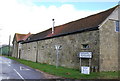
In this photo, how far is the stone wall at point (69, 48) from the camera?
52.9 ft

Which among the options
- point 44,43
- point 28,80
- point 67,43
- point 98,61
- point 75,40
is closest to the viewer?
point 28,80

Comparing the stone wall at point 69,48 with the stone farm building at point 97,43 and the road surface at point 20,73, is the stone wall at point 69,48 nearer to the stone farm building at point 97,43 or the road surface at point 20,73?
the stone farm building at point 97,43

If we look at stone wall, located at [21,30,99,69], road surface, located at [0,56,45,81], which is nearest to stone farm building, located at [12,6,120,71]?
stone wall, located at [21,30,99,69]

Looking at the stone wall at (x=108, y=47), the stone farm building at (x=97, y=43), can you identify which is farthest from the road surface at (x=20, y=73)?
the stone wall at (x=108, y=47)

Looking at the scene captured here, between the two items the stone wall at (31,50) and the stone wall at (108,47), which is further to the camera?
the stone wall at (31,50)

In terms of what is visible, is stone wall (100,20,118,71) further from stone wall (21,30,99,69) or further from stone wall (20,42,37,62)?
stone wall (20,42,37,62)

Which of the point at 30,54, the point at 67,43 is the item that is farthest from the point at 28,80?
the point at 30,54

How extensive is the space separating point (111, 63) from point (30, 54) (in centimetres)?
2181

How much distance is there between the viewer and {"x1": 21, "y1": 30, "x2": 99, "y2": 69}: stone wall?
52.9ft

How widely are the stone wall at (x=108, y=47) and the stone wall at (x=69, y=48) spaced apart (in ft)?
1.94

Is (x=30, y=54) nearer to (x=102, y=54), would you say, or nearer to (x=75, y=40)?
(x=75, y=40)

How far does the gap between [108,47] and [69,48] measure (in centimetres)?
552

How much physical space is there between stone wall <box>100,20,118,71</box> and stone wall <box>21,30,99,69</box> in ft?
1.94

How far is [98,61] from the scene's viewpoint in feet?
50.3
